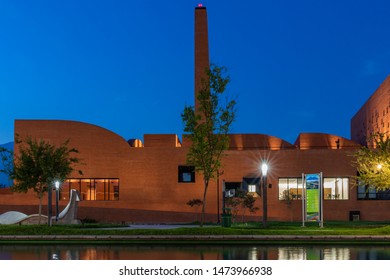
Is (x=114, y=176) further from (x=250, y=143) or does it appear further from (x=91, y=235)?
(x=91, y=235)

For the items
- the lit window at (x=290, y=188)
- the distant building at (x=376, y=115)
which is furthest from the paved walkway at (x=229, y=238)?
the distant building at (x=376, y=115)

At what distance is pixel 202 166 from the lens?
31.8m

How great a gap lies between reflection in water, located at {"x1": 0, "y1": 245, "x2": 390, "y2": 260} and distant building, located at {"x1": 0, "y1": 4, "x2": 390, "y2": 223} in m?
25.8

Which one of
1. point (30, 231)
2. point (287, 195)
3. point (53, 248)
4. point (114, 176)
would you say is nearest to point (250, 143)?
point (287, 195)

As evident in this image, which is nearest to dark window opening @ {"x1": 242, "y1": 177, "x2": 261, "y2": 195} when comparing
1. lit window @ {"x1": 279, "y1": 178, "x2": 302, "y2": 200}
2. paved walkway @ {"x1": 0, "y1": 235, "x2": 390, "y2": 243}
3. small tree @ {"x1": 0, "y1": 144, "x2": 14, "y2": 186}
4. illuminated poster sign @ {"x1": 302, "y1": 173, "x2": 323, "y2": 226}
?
lit window @ {"x1": 279, "y1": 178, "x2": 302, "y2": 200}

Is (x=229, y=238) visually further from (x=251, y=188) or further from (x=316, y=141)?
(x=316, y=141)

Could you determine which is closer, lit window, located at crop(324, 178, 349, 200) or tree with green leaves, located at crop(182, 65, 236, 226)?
tree with green leaves, located at crop(182, 65, 236, 226)

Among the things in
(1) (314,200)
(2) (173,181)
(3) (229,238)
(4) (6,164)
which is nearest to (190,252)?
(3) (229,238)

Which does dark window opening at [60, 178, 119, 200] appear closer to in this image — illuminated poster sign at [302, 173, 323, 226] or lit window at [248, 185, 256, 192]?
lit window at [248, 185, 256, 192]

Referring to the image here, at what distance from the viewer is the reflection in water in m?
18.5

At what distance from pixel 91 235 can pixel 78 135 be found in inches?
1031

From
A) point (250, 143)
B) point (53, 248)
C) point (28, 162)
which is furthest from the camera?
point (250, 143)

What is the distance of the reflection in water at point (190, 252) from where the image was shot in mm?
18531

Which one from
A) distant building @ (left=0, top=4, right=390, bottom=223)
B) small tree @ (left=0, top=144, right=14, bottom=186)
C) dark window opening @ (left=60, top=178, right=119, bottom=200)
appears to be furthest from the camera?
dark window opening @ (left=60, top=178, right=119, bottom=200)
